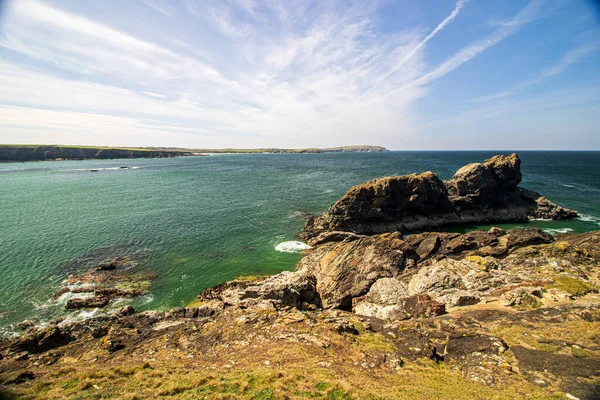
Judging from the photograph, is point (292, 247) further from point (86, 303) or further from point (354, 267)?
point (86, 303)

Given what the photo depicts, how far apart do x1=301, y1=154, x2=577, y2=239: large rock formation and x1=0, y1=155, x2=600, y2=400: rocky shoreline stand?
49.5 ft

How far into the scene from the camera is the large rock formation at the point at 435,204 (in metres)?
45.1

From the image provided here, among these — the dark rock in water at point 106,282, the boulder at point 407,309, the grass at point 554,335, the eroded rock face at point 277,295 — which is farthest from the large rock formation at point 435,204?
→ the grass at point 554,335

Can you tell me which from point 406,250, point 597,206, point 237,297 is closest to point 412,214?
point 406,250

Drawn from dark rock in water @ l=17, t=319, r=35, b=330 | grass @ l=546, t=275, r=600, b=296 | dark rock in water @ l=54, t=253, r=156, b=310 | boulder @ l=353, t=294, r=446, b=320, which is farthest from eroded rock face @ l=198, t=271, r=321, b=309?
grass @ l=546, t=275, r=600, b=296

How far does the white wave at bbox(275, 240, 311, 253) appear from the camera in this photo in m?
38.6

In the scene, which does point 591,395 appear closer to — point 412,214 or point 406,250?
point 406,250

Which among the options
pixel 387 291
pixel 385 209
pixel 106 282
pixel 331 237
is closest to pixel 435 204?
pixel 385 209

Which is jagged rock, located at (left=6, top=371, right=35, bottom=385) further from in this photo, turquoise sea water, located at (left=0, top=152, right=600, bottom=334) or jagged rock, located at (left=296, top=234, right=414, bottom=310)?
jagged rock, located at (left=296, top=234, right=414, bottom=310)

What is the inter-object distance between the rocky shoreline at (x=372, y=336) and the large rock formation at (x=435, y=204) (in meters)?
15.1

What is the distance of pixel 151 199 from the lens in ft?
222

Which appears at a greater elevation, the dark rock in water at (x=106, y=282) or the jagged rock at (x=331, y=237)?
the jagged rock at (x=331, y=237)

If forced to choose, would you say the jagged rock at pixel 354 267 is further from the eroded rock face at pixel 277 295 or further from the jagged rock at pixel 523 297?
the jagged rock at pixel 523 297

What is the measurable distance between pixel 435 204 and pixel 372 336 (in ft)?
136
